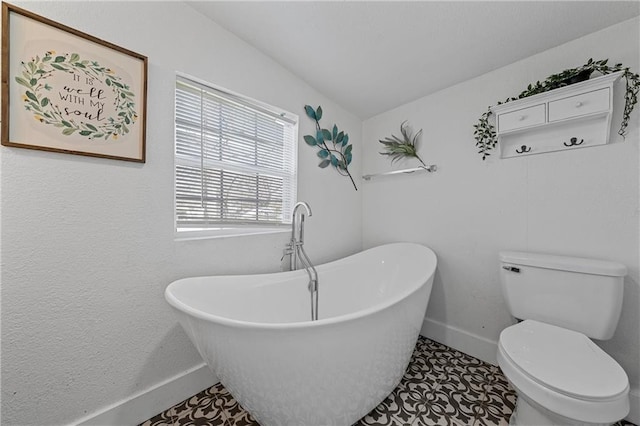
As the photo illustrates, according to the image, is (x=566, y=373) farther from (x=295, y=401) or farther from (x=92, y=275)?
(x=92, y=275)

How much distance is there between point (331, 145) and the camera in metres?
2.12

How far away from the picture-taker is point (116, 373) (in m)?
1.09

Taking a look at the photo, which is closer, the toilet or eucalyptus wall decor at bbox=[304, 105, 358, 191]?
the toilet

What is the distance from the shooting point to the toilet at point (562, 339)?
0.79 meters

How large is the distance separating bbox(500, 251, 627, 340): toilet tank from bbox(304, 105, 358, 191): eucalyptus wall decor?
4.58ft

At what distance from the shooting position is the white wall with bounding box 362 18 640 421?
1.21 metres

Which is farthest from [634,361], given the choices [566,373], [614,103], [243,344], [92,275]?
[92,275]

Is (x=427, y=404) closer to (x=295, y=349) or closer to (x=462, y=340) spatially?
(x=462, y=340)

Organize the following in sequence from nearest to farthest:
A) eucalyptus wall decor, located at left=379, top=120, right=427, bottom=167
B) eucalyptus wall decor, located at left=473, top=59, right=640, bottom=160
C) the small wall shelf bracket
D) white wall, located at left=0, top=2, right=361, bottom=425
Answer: white wall, located at left=0, top=2, right=361, bottom=425, eucalyptus wall decor, located at left=473, top=59, right=640, bottom=160, the small wall shelf bracket, eucalyptus wall decor, located at left=379, top=120, right=427, bottom=167

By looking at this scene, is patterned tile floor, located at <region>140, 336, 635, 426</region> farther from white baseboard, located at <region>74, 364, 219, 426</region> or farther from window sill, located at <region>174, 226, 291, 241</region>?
window sill, located at <region>174, 226, 291, 241</region>

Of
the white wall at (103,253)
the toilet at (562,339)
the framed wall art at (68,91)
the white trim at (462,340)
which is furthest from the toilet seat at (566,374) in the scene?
the framed wall art at (68,91)

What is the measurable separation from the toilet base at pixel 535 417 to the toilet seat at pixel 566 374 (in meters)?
0.05

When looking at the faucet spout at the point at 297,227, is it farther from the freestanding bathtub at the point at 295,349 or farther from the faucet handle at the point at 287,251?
the freestanding bathtub at the point at 295,349

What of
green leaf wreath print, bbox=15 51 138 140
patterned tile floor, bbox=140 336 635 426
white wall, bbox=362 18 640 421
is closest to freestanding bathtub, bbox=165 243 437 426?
patterned tile floor, bbox=140 336 635 426
